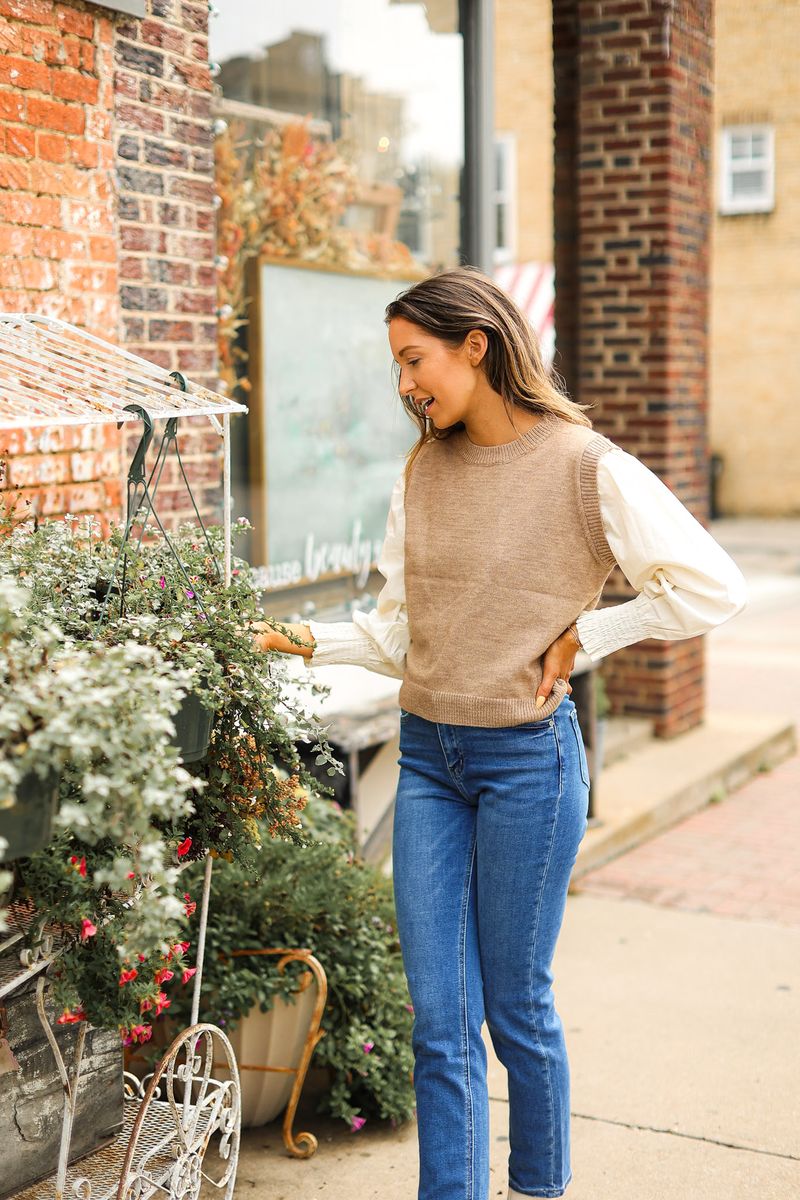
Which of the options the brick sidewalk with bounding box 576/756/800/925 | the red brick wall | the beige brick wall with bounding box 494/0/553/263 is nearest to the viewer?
the brick sidewalk with bounding box 576/756/800/925

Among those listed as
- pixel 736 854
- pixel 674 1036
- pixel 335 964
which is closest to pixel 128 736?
pixel 335 964

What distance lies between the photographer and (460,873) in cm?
259

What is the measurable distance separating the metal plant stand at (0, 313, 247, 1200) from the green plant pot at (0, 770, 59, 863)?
0.39 metres

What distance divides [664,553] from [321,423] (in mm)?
3001

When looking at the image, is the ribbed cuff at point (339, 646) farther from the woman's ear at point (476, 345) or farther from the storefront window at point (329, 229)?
the storefront window at point (329, 229)

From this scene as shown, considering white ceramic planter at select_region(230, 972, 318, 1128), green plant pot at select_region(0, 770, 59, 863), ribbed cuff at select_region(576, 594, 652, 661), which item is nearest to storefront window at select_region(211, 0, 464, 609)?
white ceramic planter at select_region(230, 972, 318, 1128)

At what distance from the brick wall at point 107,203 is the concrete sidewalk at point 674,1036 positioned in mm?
1746

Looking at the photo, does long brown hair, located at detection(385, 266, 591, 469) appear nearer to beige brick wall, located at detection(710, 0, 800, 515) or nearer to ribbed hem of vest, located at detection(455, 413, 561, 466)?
ribbed hem of vest, located at detection(455, 413, 561, 466)

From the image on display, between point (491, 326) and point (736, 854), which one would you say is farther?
point (736, 854)

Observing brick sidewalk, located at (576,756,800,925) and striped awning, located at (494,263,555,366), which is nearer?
brick sidewalk, located at (576,756,800,925)

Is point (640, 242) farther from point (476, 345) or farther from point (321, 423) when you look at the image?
point (476, 345)

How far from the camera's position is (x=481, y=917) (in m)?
2.57

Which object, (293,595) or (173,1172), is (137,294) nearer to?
(293,595)

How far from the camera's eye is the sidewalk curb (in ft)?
18.8
